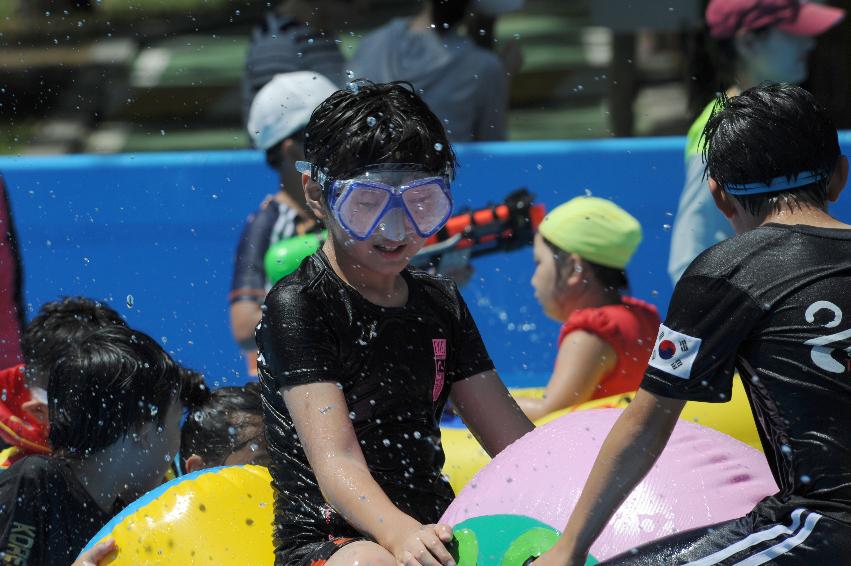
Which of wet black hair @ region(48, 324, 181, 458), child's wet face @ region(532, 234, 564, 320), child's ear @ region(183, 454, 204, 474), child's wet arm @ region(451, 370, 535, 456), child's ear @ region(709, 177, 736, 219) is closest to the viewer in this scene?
child's ear @ region(709, 177, 736, 219)

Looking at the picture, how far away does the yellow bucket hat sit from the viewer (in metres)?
5.32

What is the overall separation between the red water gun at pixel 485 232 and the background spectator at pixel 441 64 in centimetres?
49

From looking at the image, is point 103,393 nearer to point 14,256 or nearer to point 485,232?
point 14,256

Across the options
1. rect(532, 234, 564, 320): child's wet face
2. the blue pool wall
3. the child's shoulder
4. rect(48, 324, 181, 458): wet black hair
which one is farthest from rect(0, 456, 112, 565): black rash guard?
the blue pool wall

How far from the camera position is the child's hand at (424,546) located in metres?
2.66

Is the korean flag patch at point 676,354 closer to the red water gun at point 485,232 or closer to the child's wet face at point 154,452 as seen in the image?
the child's wet face at point 154,452

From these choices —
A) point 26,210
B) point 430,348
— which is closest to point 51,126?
point 26,210

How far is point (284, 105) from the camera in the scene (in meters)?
6.02

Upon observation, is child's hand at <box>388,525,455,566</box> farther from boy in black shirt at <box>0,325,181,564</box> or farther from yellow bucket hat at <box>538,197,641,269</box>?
yellow bucket hat at <box>538,197,641,269</box>

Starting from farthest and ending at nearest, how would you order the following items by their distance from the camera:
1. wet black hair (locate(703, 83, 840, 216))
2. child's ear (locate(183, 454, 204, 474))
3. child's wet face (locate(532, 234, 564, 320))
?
child's wet face (locate(532, 234, 564, 320)), child's ear (locate(183, 454, 204, 474)), wet black hair (locate(703, 83, 840, 216))

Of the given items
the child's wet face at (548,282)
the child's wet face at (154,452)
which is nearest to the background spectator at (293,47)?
the child's wet face at (548,282)

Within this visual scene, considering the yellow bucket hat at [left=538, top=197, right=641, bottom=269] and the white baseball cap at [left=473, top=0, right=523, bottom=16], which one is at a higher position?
the white baseball cap at [left=473, top=0, right=523, bottom=16]

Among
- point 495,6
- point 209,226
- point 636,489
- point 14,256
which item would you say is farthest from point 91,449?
point 495,6

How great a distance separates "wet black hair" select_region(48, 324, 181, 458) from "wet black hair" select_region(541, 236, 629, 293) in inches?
78.5
